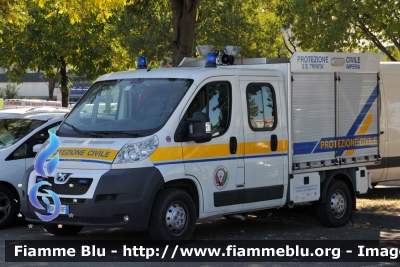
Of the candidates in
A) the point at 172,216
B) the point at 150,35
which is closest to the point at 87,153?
the point at 172,216

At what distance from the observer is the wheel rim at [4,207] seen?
35.1ft

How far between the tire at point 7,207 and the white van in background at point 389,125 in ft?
21.7

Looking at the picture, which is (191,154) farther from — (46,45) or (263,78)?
(46,45)

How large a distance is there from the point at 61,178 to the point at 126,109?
122cm

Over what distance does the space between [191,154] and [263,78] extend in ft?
5.66

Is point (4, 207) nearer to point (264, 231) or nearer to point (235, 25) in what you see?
point (264, 231)

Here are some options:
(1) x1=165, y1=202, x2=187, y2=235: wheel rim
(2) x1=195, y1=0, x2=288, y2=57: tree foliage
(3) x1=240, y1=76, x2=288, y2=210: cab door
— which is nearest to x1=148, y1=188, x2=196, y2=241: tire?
(1) x1=165, y1=202, x2=187, y2=235: wheel rim

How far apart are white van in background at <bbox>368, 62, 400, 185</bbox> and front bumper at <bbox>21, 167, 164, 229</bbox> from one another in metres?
6.47

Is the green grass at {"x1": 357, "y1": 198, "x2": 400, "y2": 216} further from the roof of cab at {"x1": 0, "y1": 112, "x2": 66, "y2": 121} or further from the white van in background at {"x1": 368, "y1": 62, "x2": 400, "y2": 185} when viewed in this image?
the roof of cab at {"x1": 0, "y1": 112, "x2": 66, "y2": 121}

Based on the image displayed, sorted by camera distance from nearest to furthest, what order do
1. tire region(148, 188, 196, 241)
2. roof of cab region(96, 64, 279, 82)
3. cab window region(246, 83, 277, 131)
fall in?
tire region(148, 188, 196, 241) → roof of cab region(96, 64, 279, 82) → cab window region(246, 83, 277, 131)

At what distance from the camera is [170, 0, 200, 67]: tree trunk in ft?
46.9

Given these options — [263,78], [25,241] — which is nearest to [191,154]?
[263,78]

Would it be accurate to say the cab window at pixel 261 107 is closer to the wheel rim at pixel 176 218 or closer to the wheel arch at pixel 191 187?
the wheel arch at pixel 191 187
